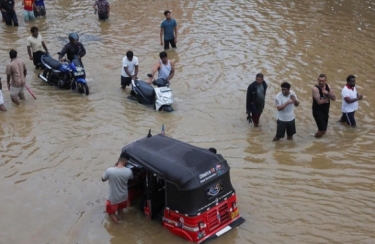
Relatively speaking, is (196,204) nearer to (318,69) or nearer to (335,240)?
(335,240)

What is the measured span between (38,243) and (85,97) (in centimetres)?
593

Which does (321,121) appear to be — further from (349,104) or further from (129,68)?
(129,68)

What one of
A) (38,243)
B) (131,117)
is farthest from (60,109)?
(38,243)

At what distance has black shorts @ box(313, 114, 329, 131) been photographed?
10348mm

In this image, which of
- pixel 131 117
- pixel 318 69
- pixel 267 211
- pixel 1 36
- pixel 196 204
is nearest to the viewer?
pixel 196 204

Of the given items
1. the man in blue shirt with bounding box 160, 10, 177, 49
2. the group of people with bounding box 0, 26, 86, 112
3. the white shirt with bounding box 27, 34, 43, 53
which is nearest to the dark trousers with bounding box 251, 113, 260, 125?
the group of people with bounding box 0, 26, 86, 112

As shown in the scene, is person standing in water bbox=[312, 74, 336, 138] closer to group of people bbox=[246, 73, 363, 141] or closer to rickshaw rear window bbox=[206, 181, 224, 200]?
group of people bbox=[246, 73, 363, 141]

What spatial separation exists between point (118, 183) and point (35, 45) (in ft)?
26.7

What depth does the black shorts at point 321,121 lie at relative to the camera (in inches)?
407

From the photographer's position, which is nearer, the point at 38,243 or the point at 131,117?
the point at 38,243

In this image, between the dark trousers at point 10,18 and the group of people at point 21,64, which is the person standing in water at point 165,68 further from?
the dark trousers at point 10,18

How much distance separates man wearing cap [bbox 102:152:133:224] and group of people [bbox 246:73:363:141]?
3.84 metres

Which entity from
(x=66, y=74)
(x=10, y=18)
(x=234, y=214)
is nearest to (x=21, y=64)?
(x=66, y=74)

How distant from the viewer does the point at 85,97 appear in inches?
504
